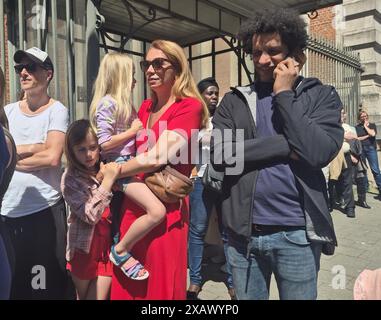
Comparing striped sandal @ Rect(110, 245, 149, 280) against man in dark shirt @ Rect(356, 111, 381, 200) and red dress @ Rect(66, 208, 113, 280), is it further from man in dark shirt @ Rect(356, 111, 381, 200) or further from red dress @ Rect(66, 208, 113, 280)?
man in dark shirt @ Rect(356, 111, 381, 200)

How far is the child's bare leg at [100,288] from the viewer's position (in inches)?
88.9

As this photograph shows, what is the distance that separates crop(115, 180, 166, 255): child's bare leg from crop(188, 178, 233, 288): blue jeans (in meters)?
1.39

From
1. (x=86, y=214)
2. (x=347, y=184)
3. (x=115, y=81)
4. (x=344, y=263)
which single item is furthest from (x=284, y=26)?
(x=347, y=184)

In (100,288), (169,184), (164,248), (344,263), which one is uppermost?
(169,184)

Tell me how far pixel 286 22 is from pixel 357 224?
16.6ft

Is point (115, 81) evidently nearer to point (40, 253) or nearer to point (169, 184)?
point (169, 184)

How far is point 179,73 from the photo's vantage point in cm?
211

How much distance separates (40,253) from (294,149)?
184 cm

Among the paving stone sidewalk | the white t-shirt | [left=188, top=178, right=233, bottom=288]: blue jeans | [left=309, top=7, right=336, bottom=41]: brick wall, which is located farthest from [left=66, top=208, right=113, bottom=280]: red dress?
[left=309, top=7, right=336, bottom=41]: brick wall

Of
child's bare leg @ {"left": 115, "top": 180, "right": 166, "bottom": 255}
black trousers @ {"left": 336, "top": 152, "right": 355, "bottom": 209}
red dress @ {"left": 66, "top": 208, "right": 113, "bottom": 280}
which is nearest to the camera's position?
child's bare leg @ {"left": 115, "top": 180, "right": 166, "bottom": 255}

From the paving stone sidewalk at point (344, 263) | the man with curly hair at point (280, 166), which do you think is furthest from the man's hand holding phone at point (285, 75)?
the paving stone sidewalk at point (344, 263)

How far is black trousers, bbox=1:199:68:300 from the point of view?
7.66 ft

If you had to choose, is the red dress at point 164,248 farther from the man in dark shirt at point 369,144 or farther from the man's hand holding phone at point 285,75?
the man in dark shirt at point 369,144

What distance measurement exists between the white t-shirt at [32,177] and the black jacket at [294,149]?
1185mm
